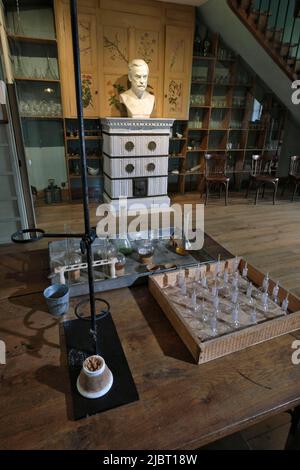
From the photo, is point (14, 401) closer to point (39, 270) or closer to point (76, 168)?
point (39, 270)

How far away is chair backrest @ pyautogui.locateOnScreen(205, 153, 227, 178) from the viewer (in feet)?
15.0

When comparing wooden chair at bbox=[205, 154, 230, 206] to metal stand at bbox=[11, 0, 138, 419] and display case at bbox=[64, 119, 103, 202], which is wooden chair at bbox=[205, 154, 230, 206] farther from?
metal stand at bbox=[11, 0, 138, 419]

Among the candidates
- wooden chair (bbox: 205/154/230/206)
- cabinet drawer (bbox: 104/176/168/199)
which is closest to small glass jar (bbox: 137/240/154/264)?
cabinet drawer (bbox: 104/176/168/199)

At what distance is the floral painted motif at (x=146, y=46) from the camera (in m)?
3.88

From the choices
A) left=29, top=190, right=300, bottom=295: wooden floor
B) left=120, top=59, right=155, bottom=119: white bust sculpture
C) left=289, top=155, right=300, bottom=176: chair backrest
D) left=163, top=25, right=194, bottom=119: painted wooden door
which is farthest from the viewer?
left=289, top=155, right=300, bottom=176: chair backrest

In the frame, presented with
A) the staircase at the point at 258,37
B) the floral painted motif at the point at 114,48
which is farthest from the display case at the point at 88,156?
the staircase at the point at 258,37

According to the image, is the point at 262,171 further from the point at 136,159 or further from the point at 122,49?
the point at 122,49

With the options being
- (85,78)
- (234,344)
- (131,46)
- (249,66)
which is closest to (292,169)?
(249,66)

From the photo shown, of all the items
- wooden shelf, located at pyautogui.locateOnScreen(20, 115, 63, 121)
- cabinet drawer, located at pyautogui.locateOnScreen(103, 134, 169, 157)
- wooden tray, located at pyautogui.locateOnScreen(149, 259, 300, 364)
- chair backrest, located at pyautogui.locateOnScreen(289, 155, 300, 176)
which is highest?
wooden shelf, located at pyautogui.locateOnScreen(20, 115, 63, 121)

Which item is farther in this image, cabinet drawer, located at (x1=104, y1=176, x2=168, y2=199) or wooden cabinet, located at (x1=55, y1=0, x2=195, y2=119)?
cabinet drawer, located at (x1=104, y1=176, x2=168, y2=199)

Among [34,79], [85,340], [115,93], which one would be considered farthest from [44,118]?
[85,340]

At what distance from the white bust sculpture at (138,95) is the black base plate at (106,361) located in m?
3.45

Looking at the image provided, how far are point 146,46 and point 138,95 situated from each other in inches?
29.2

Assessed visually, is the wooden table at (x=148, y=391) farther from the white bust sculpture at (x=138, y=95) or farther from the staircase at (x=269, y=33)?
the staircase at (x=269, y=33)
